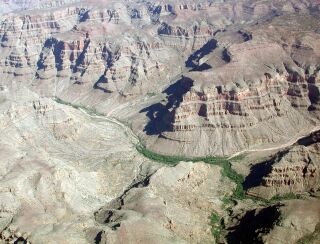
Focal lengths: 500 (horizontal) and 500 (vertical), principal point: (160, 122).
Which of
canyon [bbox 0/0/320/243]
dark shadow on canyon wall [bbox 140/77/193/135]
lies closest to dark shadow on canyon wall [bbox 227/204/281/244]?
canyon [bbox 0/0/320/243]

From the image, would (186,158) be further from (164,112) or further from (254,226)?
(254,226)

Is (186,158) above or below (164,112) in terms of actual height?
below

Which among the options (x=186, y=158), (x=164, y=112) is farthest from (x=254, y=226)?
(x=164, y=112)

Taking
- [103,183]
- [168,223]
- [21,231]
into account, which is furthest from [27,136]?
[168,223]

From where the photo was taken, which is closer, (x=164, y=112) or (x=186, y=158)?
(x=186, y=158)

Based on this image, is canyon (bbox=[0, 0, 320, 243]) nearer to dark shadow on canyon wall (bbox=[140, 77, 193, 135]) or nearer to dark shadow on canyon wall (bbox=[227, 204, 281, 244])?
dark shadow on canyon wall (bbox=[227, 204, 281, 244])

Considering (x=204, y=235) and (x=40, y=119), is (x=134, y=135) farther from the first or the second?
(x=204, y=235)

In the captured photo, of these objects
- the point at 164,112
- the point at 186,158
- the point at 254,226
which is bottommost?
the point at 186,158

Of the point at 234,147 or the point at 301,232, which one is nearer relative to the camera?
the point at 301,232

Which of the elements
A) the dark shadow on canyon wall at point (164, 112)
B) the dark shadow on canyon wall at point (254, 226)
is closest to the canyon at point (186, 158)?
the dark shadow on canyon wall at point (254, 226)
